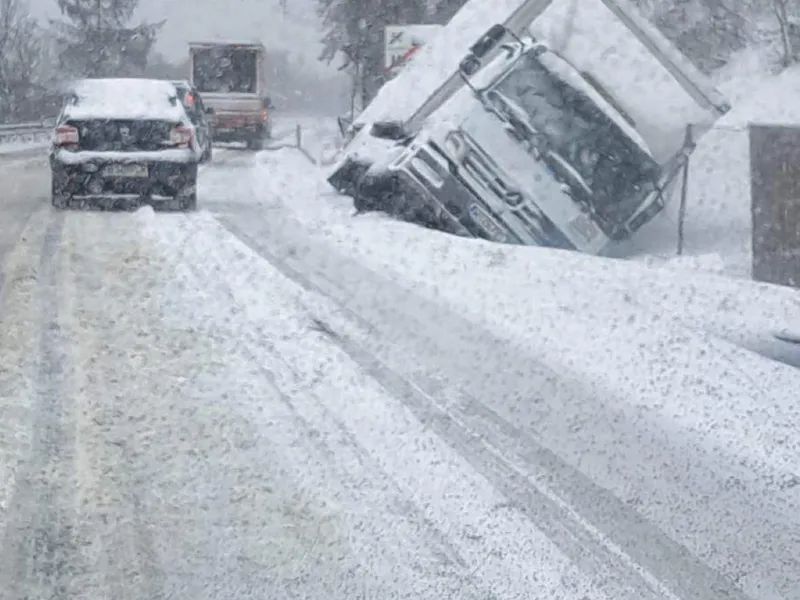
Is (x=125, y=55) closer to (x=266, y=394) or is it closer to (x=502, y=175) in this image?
(x=502, y=175)

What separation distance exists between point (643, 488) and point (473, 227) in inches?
330

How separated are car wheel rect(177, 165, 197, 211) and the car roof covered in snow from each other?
28.2 inches

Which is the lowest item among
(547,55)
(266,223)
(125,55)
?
(125,55)

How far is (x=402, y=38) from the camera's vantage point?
105 ft

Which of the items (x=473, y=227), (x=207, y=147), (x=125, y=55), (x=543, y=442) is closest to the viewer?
(x=543, y=442)

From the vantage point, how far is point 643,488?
5.93 metres

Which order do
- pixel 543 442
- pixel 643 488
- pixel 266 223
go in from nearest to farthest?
pixel 643 488 → pixel 543 442 → pixel 266 223

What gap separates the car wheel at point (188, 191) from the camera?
52.5 feet

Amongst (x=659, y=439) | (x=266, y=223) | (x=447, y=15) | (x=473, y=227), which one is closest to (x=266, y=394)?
(x=659, y=439)

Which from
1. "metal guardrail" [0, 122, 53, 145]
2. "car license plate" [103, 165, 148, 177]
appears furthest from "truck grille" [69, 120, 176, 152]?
"metal guardrail" [0, 122, 53, 145]

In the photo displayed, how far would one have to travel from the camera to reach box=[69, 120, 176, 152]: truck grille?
16.0 m

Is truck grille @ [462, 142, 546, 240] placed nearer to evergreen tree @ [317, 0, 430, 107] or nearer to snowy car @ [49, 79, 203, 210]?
snowy car @ [49, 79, 203, 210]

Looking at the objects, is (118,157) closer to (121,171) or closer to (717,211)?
(121,171)

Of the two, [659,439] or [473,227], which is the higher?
[659,439]
